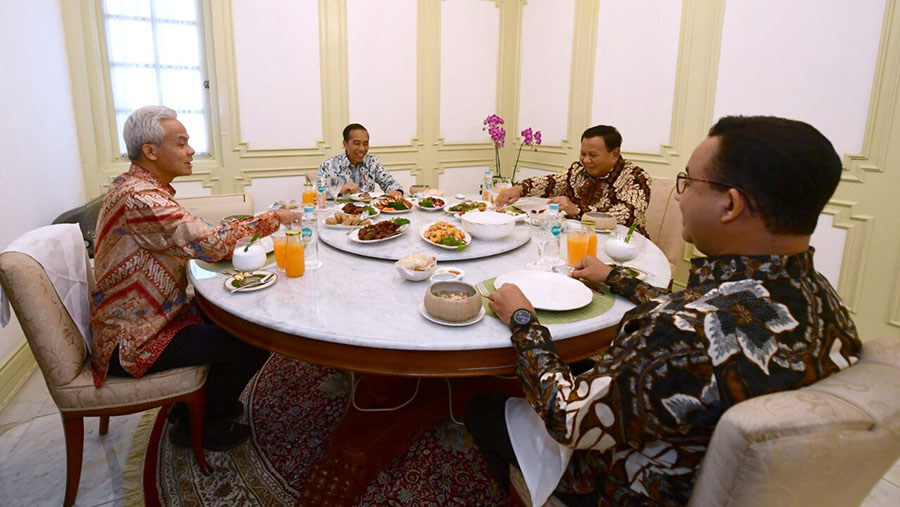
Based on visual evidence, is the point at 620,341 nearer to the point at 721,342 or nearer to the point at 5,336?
the point at 721,342

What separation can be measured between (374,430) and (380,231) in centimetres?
83

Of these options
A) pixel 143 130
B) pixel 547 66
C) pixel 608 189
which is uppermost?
pixel 547 66

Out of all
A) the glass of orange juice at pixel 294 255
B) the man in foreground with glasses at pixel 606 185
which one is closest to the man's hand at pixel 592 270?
the glass of orange juice at pixel 294 255

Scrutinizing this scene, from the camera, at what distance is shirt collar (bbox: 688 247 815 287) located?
89cm

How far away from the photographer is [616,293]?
5.34 feet

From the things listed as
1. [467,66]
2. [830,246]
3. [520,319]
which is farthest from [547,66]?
[520,319]

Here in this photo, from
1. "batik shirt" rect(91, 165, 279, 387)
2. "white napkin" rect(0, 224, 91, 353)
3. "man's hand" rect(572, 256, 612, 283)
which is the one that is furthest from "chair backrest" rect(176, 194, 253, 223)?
"man's hand" rect(572, 256, 612, 283)

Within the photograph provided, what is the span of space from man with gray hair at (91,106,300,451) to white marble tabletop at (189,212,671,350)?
5.2 inches

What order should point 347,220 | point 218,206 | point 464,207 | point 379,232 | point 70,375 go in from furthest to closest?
1. point 218,206
2. point 464,207
3. point 347,220
4. point 379,232
5. point 70,375

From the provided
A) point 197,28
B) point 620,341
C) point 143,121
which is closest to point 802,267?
point 620,341

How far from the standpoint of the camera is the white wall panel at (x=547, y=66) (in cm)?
485

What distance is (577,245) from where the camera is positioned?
1.84 m

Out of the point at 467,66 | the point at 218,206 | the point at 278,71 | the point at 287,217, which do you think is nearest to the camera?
the point at 287,217

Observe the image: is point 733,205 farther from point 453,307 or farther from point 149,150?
point 149,150
